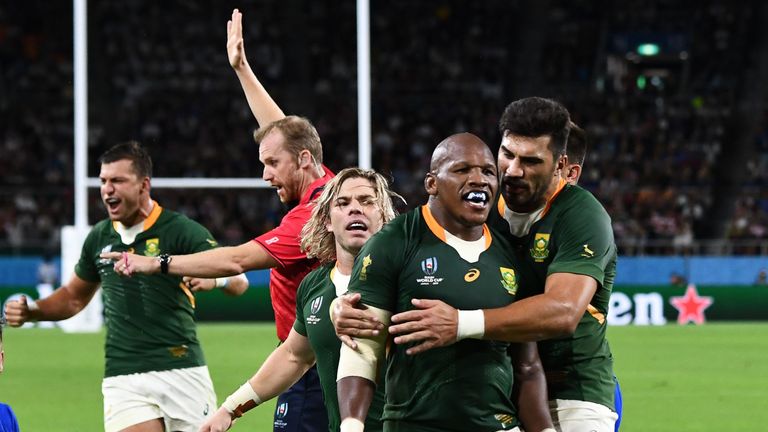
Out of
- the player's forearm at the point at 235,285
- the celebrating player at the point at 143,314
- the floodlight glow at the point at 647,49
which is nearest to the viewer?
the celebrating player at the point at 143,314

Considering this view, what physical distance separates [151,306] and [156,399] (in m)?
0.52

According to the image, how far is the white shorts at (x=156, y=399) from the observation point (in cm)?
679

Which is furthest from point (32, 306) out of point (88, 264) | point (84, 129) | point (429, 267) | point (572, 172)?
point (84, 129)

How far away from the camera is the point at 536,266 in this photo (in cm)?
429

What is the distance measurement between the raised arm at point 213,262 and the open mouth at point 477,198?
207cm

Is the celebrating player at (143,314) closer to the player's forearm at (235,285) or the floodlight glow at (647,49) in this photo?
the player's forearm at (235,285)

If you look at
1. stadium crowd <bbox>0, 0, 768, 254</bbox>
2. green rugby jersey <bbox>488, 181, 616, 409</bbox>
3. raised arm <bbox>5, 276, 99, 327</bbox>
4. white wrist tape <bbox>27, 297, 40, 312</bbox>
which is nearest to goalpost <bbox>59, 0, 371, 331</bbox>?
raised arm <bbox>5, 276, 99, 327</bbox>

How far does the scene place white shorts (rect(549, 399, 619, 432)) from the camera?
177 inches

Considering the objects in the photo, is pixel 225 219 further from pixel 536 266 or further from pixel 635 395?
pixel 536 266

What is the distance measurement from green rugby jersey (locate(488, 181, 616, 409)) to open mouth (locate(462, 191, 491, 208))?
0.34 m

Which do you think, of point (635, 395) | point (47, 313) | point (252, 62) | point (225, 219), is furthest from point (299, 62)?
point (47, 313)

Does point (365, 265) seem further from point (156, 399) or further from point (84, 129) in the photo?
point (84, 129)

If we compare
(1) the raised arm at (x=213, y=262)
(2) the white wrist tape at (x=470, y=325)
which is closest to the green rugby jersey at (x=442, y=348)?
(2) the white wrist tape at (x=470, y=325)

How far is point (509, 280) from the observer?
13.0 ft
